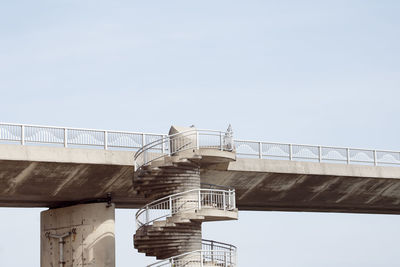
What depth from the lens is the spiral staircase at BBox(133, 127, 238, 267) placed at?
42188 mm

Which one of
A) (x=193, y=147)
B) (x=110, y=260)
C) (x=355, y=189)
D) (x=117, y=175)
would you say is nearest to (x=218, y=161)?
(x=193, y=147)

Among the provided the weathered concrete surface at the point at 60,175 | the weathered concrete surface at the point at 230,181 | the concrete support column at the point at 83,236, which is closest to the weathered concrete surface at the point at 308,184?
the weathered concrete surface at the point at 230,181

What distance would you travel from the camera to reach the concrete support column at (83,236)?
4650cm

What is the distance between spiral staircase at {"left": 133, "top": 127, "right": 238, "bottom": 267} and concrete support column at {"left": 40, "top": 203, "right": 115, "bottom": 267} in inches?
138

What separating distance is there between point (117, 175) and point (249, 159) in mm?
7018

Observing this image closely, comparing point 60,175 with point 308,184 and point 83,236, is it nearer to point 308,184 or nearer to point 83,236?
point 83,236

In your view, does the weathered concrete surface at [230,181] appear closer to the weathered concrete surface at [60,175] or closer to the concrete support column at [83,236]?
the weathered concrete surface at [60,175]

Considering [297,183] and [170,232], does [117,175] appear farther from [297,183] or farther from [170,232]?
[297,183]

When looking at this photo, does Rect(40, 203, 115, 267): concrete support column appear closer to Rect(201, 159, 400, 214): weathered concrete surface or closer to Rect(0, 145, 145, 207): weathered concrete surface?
Rect(0, 145, 145, 207): weathered concrete surface

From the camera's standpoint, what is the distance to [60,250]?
156ft

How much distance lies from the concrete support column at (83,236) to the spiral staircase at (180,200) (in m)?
3.50

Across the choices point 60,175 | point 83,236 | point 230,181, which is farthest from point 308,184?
point 60,175

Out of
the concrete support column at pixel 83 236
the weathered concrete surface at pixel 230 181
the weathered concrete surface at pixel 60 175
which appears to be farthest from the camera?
the concrete support column at pixel 83 236

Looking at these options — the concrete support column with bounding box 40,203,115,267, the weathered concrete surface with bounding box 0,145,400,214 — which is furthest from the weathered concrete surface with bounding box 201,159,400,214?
the concrete support column with bounding box 40,203,115,267
